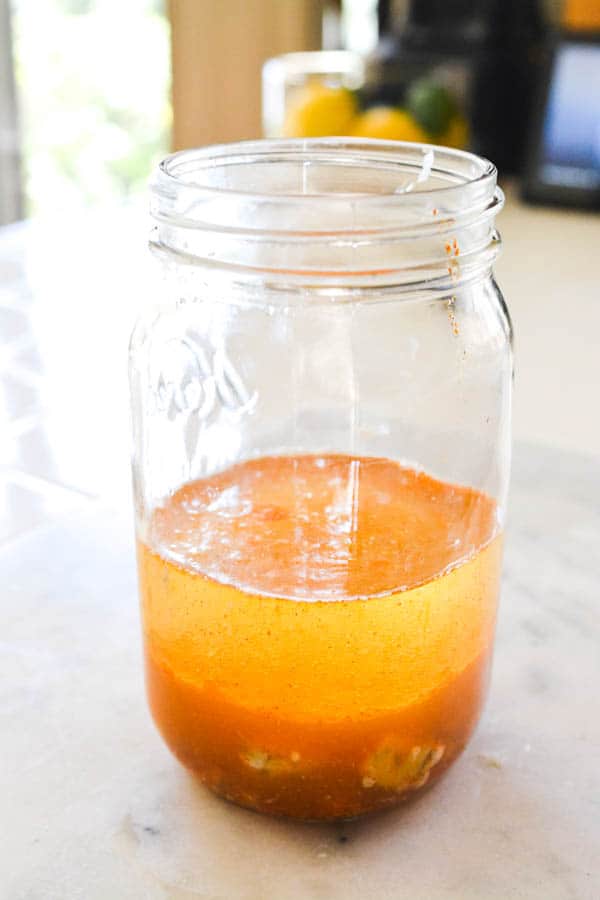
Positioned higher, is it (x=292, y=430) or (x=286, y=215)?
(x=286, y=215)

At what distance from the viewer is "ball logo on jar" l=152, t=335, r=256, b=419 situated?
1.80 ft

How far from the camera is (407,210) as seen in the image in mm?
517

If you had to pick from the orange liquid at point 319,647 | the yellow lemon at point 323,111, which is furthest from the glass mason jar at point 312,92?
the orange liquid at point 319,647

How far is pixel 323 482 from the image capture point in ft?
1.99

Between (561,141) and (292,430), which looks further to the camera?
(561,141)

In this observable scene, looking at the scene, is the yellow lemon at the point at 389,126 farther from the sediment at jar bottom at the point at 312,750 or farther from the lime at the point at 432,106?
the sediment at jar bottom at the point at 312,750

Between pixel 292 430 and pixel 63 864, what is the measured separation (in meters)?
0.30

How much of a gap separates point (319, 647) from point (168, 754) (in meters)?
0.14

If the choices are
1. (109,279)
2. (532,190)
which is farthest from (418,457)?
(532,190)

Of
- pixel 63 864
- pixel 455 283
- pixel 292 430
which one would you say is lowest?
pixel 63 864

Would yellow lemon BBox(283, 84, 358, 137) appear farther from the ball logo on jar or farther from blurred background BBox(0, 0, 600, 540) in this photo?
the ball logo on jar

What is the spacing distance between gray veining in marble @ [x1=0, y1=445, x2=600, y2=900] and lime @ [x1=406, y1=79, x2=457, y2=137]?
982mm

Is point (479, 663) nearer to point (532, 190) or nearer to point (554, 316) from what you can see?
point (554, 316)

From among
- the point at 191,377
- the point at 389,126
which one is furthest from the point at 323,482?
the point at 389,126
